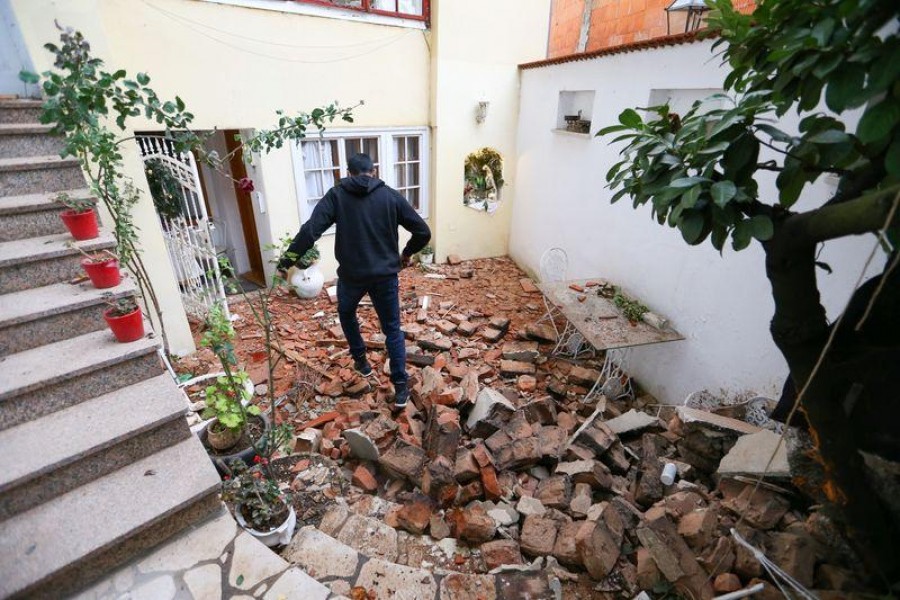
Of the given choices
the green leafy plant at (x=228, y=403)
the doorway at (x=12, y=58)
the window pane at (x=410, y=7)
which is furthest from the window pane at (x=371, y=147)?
the green leafy plant at (x=228, y=403)

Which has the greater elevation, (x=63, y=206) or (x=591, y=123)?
(x=591, y=123)

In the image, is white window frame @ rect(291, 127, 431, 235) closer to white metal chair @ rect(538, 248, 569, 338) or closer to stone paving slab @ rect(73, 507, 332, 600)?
white metal chair @ rect(538, 248, 569, 338)

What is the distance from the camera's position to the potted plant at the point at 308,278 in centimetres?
612

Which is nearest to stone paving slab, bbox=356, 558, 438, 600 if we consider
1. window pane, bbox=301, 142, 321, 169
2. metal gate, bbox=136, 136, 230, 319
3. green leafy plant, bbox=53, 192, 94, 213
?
green leafy plant, bbox=53, 192, 94, 213

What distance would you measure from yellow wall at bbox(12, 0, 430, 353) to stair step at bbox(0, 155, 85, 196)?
0.58 m

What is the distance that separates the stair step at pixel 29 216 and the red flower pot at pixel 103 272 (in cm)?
58

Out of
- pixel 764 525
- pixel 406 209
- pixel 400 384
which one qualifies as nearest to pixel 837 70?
pixel 764 525

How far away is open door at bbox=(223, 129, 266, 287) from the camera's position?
249 inches

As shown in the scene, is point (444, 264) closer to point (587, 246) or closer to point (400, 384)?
point (587, 246)

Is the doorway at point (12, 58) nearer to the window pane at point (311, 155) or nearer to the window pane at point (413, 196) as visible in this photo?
the window pane at point (311, 155)

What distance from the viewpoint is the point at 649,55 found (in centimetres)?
428

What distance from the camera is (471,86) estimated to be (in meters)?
6.75

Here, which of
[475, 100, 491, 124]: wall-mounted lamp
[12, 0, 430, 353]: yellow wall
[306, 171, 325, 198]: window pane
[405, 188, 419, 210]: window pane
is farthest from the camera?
[405, 188, 419, 210]: window pane

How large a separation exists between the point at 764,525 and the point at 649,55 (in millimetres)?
4317
